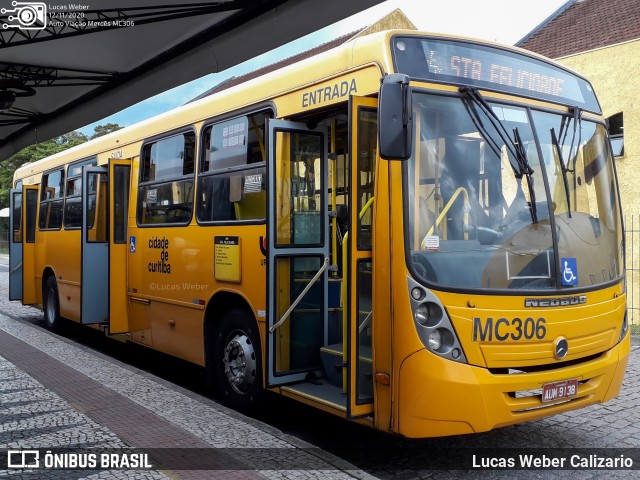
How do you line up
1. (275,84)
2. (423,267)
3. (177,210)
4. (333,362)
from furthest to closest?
(177,210), (275,84), (333,362), (423,267)

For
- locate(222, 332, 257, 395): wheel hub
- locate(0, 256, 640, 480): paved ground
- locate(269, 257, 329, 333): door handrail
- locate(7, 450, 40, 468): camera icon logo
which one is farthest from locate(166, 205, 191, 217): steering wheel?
locate(7, 450, 40, 468): camera icon logo

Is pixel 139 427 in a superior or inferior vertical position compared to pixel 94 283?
inferior

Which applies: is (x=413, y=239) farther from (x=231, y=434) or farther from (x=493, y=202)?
(x=231, y=434)

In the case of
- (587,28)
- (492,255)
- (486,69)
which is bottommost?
(492,255)

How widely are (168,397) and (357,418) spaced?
2271 mm

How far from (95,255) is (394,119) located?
599 cm

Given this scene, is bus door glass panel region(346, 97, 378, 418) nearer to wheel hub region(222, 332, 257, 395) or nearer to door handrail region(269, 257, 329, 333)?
door handrail region(269, 257, 329, 333)

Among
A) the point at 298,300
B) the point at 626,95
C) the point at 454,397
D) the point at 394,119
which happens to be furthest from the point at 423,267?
the point at 626,95

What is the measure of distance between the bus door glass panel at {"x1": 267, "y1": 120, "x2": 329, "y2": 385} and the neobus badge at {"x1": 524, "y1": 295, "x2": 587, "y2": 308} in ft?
5.65

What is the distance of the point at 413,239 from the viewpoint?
Result: 14.2 ft

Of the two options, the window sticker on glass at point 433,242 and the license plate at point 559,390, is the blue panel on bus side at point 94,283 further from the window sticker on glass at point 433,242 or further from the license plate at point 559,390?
the license plate at point 559,390

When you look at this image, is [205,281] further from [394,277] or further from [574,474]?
[574,474]

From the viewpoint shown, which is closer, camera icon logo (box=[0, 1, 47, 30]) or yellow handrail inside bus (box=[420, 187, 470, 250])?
yellow handrail inside bus (box=[420, 187, 470, 250])

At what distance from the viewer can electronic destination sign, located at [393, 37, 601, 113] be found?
451 centimetres
